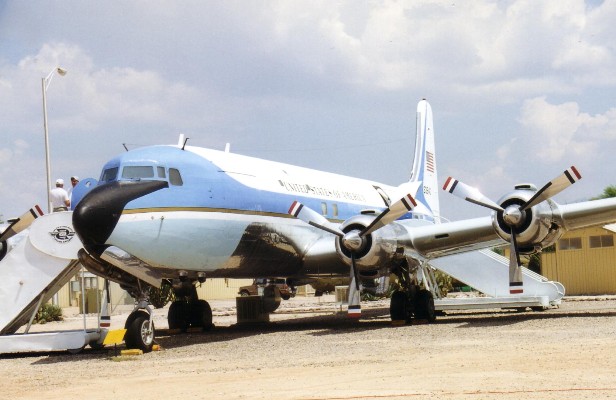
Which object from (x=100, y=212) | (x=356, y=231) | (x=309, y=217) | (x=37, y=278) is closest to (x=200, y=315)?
(x=309, y=217)

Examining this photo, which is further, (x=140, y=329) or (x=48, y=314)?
(x=48, y=314)

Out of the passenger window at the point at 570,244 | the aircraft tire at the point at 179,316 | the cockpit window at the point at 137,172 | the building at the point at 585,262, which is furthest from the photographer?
the passenger window at the point at 570,244

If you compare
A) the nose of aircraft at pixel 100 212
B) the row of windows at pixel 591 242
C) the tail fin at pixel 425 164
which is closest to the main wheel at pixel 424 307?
the nose of aircraft at pixel 100 212

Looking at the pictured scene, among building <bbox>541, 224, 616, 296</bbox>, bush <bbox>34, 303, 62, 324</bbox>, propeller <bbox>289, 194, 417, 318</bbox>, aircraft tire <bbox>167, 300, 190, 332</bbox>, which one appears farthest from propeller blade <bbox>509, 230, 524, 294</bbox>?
building <bbox>541, 224, 616, 296</bbox>

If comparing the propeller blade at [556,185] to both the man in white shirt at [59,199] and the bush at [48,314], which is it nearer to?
the man in white shirt at [59,199]

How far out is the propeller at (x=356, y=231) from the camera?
1689 centimetres

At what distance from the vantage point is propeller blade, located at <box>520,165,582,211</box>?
16.5 m

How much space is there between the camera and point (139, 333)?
1391 cm

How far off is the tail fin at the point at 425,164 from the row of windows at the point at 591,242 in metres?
11.8

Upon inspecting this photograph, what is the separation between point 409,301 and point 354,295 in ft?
7.49

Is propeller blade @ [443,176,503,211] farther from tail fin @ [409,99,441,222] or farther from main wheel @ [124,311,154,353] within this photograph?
tail fin @ [409,99,441,222]

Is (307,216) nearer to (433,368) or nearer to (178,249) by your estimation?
(178,249)

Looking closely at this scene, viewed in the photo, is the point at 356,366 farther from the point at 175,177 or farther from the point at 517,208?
the point at 517,208

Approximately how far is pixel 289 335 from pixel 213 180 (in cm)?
358
